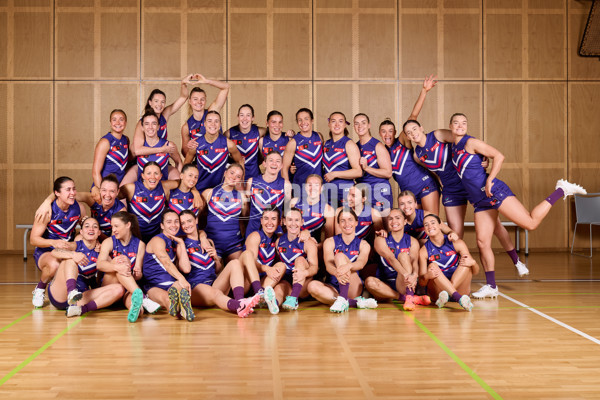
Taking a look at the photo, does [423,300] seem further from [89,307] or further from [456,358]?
[89,307]

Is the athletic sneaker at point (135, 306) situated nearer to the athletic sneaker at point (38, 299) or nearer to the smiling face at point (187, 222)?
the smiling face at point (187, 222)

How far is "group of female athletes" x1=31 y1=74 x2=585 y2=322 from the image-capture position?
4812 mm

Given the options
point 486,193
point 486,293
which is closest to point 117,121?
point 486,193

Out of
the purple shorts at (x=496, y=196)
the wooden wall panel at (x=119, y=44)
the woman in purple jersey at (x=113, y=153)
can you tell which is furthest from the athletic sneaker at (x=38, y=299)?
the wooden wall panel at (x=119, y=44)

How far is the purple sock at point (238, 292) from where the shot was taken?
4.69m

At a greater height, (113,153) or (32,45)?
(32,45)

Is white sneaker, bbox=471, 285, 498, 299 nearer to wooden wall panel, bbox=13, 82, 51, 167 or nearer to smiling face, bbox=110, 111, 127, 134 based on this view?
smiling face, bbox=110, 111, 127, 134

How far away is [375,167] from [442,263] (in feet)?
4.51

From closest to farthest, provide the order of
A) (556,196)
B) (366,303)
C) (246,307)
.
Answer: (246,307) < (366,303) < (556,196)

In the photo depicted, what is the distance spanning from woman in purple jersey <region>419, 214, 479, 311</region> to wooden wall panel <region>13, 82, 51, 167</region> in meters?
6.58

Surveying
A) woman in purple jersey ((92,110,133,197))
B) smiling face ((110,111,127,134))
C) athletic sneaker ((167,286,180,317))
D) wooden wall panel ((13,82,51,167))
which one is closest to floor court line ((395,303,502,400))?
athletic sneaker ((167,286,180,317))

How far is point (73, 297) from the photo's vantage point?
4508 millimetres

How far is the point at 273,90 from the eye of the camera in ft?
30.1

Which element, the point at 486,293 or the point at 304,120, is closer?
the point at 486,293
